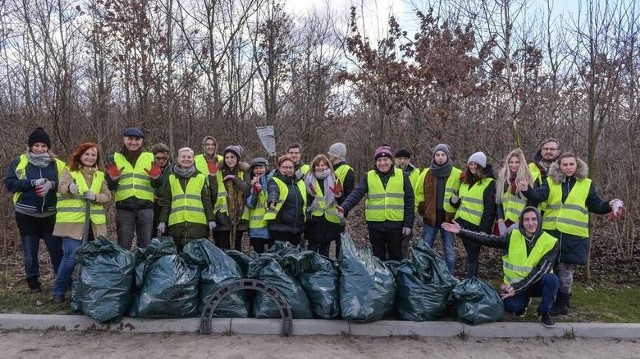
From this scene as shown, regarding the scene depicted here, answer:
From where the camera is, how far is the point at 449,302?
169 inches

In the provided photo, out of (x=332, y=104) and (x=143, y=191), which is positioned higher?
(x=332, y=104)

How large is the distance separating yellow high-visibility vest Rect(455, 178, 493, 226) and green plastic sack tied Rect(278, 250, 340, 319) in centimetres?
164

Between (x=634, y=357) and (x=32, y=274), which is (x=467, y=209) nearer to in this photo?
(x=634, y=357)

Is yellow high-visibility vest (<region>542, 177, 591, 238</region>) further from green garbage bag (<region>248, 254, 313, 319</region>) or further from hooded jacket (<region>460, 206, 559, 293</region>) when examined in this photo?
green garbage bag (<region>248, 254, 313, 319</region>)

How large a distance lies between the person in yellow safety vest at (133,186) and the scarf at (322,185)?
5.26 ft

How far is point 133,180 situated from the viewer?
497 cm

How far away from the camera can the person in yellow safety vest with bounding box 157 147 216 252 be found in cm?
505

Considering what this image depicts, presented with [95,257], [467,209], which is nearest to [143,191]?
[95,257]

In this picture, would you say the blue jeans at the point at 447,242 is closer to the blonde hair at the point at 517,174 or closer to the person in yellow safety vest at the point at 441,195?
the person in yellow safety vest at the point at 441,195

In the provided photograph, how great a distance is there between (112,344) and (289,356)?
144cm

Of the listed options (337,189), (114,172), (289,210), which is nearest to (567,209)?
(337,189)

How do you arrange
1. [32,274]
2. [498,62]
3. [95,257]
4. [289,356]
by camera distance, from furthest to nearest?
1. [498,62]
2. [32,274]
3. [95,257]
4. [289,356]

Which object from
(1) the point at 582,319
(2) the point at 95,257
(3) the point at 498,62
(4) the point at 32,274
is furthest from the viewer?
(3) the point at 498,62

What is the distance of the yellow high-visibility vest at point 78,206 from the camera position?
180 inches
